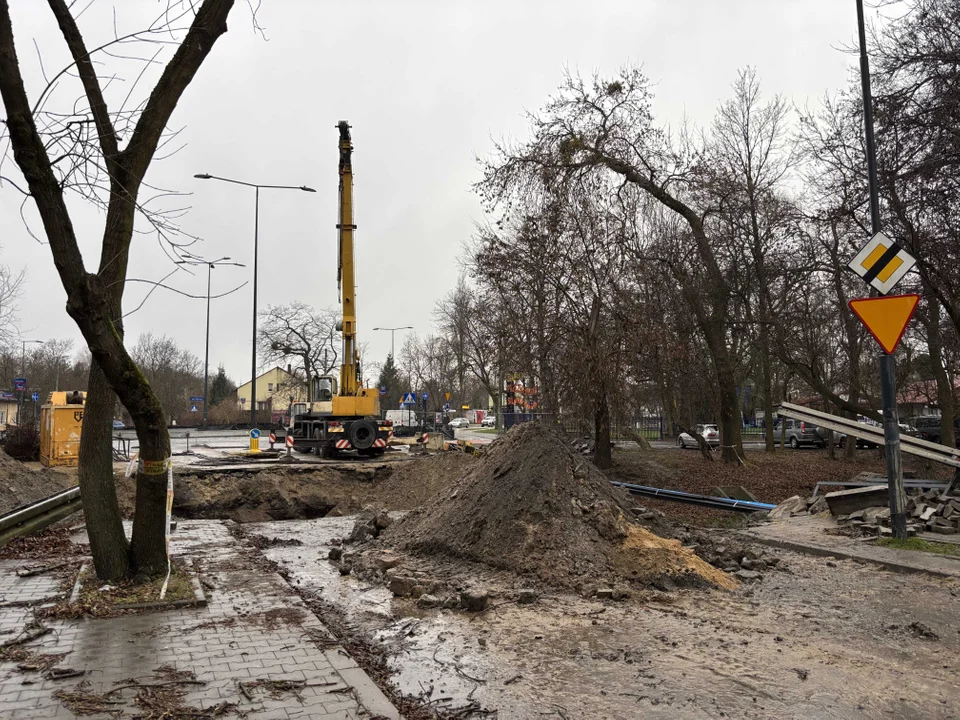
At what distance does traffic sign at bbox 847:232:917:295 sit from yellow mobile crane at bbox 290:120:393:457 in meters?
16.4

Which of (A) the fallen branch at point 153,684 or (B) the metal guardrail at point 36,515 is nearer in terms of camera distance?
(A) the fallen branch at point 153,684

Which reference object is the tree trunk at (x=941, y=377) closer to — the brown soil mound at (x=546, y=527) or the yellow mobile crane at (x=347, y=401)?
the brown soil mound at (x=546, y=527)

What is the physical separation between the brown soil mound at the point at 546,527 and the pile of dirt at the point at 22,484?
8.16 metres

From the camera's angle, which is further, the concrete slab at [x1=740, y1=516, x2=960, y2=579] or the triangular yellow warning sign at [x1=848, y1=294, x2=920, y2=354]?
the triangular yellow warning sign at [x1=848, y1=294, x2=920, y2=354]

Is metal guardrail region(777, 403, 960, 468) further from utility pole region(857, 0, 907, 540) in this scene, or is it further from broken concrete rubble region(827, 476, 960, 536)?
utility pole region(857, 0, 907, 540)

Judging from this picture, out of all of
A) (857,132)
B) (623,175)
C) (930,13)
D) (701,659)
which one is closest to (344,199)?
(623,175)

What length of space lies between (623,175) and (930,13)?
32.9ft

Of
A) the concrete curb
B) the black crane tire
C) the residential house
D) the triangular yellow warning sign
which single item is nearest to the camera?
the concrete curb

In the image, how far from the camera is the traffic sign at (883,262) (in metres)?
9.55

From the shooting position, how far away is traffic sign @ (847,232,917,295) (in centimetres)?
955

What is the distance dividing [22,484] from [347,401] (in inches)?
402

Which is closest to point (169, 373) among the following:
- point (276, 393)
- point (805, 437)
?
point (276, 393)

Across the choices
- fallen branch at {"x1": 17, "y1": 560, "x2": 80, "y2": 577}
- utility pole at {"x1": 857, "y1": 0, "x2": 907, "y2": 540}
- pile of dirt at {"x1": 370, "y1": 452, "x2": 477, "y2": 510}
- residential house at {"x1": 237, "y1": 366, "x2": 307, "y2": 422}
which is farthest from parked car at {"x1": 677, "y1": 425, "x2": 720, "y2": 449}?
fallen branch at {"x1": 17, "y1": 560, "x2": 80, "y2": 577}

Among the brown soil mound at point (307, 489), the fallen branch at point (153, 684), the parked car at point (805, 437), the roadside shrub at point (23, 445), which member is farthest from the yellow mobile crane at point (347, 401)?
the parked car at point (805, 437)
